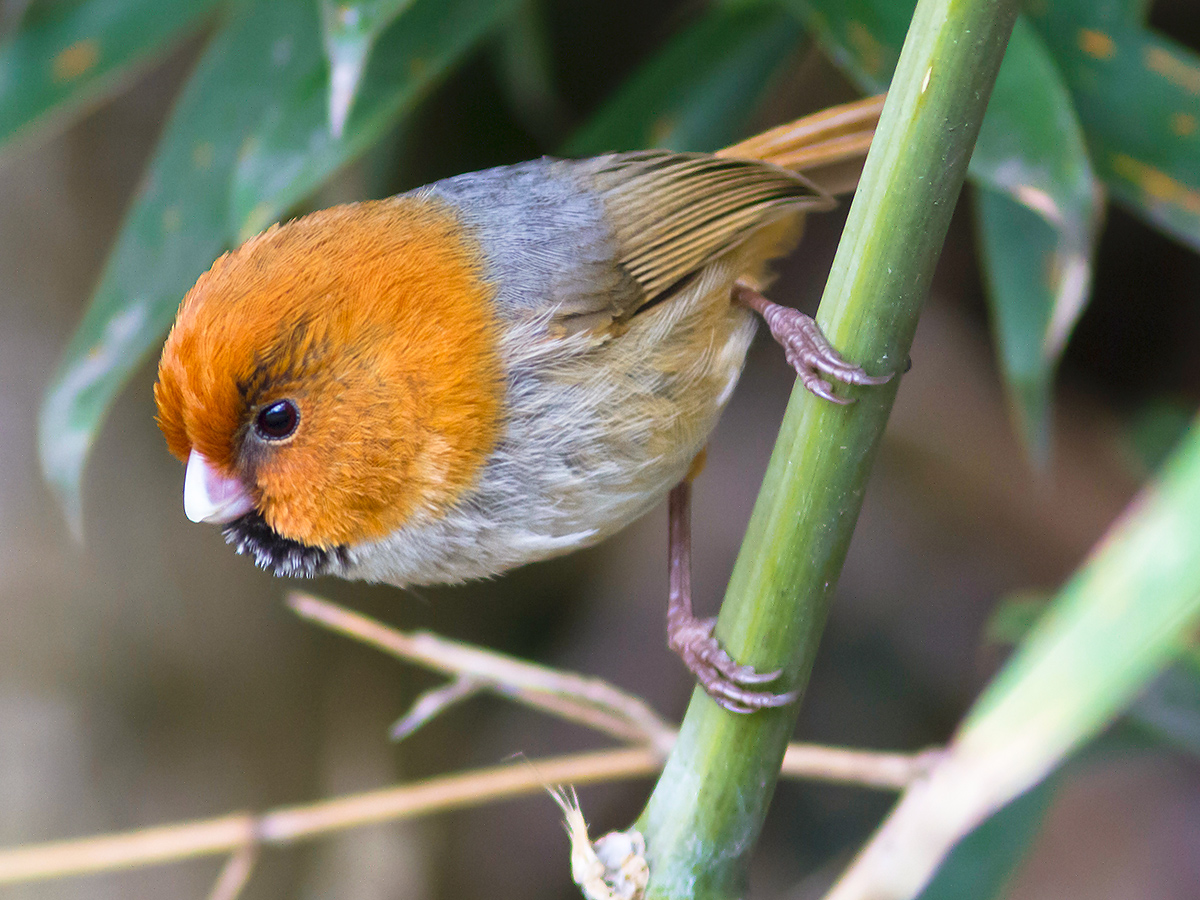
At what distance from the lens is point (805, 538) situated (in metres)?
0.80

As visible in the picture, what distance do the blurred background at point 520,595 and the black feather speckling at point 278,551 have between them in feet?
4.20

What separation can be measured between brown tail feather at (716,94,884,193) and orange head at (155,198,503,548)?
0.55m

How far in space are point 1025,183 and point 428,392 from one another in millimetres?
799

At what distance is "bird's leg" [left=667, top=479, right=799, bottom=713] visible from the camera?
2.74ft

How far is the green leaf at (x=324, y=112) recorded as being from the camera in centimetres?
153

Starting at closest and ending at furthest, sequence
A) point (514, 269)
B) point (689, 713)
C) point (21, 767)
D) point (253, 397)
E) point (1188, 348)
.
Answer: point (689, 713) < point (253, 397) < point (514, 269) < point (21, 767) < point (1188, 348)

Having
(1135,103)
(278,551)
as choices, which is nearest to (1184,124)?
(1135,103)

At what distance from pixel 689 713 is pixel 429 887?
2.24 metres

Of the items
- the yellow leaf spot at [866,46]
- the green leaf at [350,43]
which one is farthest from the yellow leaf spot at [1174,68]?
the green leaf at [350,43]

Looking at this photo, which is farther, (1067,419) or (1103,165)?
(1067,419)

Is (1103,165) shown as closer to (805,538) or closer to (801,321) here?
(801,321)

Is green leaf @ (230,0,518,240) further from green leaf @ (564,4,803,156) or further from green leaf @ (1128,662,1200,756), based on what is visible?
green leaf @ (1128,662,1200,756)

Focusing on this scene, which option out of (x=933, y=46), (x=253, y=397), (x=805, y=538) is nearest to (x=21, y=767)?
(x=253, y=397)

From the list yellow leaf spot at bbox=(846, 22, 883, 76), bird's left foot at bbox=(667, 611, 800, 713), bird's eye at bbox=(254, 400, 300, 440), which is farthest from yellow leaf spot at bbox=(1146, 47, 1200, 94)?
bird's eye at bbox=(254, 400, 300, 440)
